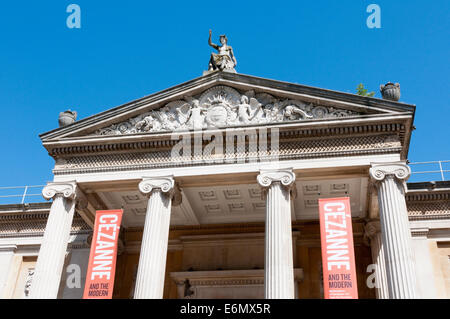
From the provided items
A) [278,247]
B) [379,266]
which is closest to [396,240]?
[278,247]

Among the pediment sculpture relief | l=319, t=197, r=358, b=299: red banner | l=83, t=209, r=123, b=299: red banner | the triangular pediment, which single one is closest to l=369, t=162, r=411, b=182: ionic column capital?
l=319, t=197, r=358, b=299: red banner

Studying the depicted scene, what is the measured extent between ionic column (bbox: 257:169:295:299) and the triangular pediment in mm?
1934

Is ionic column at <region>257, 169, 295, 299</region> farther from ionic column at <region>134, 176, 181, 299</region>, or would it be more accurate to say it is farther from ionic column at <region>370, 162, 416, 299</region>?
ionic column at <region>134, 176, 181, 299</region>

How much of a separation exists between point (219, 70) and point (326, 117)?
4159mm

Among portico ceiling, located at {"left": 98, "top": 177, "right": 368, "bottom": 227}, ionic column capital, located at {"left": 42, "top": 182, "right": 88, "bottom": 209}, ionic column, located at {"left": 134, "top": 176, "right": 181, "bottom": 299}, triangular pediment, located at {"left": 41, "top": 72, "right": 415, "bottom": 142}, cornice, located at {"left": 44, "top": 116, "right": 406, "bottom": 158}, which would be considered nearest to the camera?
ionic column, located at {"left": 134, "top": 176, "right": 181, "bottom": 299}

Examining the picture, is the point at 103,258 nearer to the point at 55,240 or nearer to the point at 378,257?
the point at 55,240

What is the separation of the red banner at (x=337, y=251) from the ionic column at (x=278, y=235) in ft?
3.36

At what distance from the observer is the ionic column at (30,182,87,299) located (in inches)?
580

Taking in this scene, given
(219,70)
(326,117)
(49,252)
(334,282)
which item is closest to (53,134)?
(49,252)

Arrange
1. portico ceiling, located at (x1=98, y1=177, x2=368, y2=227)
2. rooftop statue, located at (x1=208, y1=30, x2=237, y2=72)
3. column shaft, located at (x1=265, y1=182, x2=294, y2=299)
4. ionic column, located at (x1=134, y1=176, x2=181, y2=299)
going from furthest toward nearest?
rooftop statue, located at (x1=208, y1=30, x2=237, y2=72)
portico ceiling, located at (x1=98, y1=177, x2=368, y2=227)
ionic column, located at (x1=134, y1=176, x2=181, y2=299)
column shaft, located at (x1=265, y1=182, x2=294, y2=299)

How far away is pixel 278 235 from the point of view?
14.0m

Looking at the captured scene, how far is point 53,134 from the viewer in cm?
1700

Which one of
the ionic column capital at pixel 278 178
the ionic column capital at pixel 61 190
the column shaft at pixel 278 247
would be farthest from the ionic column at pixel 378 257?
the ionic column capital at pixel 61 190

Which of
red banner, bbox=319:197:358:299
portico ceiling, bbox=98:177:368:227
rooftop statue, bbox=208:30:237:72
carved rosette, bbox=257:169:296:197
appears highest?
rooftop statue, bbox=208:30:237:72
